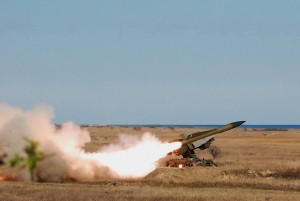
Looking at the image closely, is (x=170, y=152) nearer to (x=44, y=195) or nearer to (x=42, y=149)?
(x=42, y=149)

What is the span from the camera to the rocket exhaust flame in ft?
153

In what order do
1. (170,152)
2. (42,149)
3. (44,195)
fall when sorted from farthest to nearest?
(170,152)
(42,149)
(44,195)

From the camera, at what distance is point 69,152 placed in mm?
49531

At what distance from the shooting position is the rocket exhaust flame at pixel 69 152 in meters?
46.8

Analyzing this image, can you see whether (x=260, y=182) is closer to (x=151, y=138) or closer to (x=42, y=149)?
(x=151, y=138)

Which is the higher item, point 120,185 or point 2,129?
point 2,129

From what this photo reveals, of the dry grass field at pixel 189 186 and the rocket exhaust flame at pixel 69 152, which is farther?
the rocket exhaust flame at pixel 69 152

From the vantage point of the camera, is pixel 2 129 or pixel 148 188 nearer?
pixel 148 188

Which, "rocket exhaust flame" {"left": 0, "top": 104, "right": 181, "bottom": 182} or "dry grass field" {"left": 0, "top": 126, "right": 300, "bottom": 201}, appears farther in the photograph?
"rocket exhaust flame" {"left": 0, "top": 104, "right": 181, "bottom": 182}

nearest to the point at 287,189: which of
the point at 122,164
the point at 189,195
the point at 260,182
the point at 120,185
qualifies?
the point at 260,182

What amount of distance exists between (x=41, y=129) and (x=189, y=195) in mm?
15309

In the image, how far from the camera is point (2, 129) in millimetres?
46688

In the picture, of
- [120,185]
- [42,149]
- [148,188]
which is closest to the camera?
[148,188]

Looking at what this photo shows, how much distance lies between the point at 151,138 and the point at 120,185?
11.1 meters
